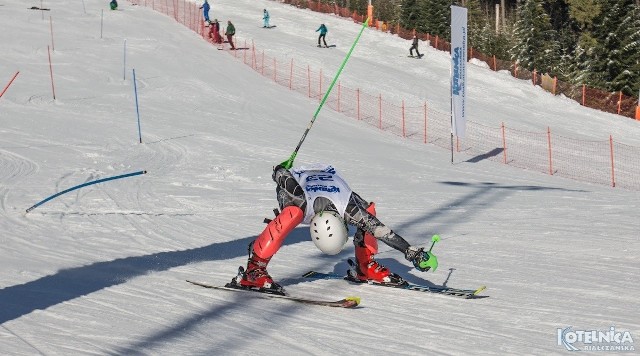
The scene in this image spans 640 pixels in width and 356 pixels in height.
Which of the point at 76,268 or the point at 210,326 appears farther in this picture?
the point at 76,268

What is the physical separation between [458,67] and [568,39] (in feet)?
212

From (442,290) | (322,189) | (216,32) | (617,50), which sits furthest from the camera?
(617,50)

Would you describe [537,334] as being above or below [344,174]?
above

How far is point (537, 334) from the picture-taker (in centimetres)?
600

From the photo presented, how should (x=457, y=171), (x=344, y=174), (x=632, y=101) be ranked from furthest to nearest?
(x=632, y=101), (x=457, y=171), (x=344, y=174)

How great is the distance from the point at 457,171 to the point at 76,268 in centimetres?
1311

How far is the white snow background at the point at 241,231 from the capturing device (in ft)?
19.7

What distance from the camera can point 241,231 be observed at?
11.1 metres

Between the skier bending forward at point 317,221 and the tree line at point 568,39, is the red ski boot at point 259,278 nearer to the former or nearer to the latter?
the skier bending forward at point 317,221

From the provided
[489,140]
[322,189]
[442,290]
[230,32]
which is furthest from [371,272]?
[230,32]

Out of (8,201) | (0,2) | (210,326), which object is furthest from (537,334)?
(0,2)

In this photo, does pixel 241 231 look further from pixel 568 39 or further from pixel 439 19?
pixel 568 39

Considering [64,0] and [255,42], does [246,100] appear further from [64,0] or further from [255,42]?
[64,0]

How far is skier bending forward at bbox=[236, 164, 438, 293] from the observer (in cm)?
684
